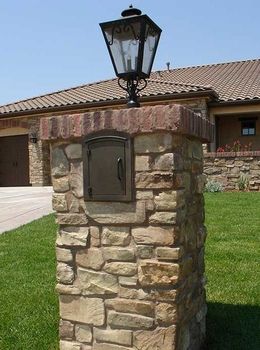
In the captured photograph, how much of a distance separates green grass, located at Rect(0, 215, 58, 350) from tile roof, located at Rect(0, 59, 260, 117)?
32.3ft

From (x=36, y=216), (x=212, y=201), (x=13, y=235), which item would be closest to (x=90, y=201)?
(x=13, y=235)

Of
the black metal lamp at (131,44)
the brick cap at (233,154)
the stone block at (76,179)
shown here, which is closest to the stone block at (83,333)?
the stone block at (76,179)

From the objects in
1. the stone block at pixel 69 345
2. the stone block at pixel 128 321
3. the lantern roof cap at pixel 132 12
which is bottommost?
the stone block at pixel 69 345

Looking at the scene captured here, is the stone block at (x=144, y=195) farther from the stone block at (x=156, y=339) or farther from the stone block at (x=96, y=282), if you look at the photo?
the stone block at (x=156, y=339)

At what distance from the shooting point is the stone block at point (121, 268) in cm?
259

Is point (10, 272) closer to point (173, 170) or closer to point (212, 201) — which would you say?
point (173, 170)

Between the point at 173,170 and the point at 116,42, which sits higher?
the point at 116,42

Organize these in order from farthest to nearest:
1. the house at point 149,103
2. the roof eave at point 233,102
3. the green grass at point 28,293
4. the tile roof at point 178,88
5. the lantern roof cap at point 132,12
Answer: the tile roof at point 178,88 < the house at point 149,103 < the roof eave at point 233,102 < the green grass at point 28,293 < the lantern roof cap at point 132,12

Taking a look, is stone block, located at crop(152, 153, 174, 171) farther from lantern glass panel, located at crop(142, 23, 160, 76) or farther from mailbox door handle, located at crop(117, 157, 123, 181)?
lantern glass panel, located at crop(142, 23, 160, 76)

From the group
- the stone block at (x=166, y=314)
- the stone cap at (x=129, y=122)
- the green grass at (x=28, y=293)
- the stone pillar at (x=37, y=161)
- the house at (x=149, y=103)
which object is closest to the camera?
the stone cap at (x=129, y=122)

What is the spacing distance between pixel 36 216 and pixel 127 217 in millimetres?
6728

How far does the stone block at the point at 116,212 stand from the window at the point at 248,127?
15009 millimetres

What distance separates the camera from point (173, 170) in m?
2.46

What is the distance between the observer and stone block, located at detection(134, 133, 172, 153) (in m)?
2.46
